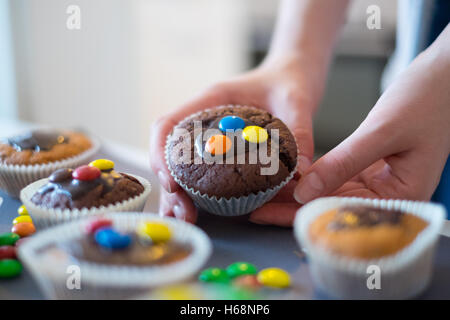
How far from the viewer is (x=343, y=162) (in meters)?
1.11

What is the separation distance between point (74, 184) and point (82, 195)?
0.13 feet

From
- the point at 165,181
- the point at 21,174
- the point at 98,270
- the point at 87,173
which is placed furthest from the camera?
the point at 21,174

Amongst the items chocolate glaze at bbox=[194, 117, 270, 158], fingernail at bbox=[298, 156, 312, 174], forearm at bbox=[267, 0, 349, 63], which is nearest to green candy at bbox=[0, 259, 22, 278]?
chocolate glaze at bbox=[194, 117, 270, 158]

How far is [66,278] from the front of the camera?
80 centimetres

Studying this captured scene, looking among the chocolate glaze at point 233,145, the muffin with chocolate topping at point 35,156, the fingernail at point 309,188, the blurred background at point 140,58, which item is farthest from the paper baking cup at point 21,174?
the blurred background at point 140,58

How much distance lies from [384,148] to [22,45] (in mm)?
Result: 2899

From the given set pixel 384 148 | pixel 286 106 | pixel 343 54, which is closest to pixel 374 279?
pixel 384 148

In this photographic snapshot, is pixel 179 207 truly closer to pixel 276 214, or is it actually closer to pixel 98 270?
pixel 276 214

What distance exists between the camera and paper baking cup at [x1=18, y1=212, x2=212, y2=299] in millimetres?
744

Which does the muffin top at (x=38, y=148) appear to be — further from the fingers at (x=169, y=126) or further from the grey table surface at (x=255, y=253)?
the fingers at (x=169, y=126)

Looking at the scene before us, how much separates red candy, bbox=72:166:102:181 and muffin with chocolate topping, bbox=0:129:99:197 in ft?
0.99

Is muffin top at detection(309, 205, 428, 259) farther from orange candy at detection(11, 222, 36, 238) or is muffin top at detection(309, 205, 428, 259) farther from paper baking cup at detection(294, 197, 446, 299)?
orange candy at detection(11, 222, 36, 238)

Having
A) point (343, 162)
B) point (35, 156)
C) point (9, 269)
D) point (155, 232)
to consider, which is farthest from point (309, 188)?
point (35, 156)
